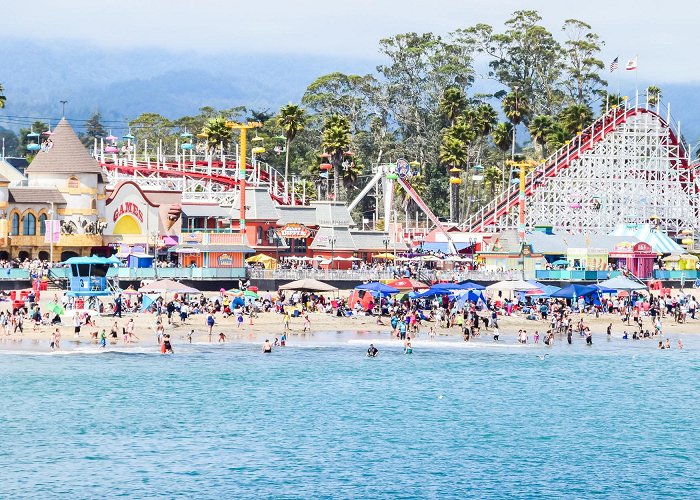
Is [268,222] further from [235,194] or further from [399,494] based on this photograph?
[399,494]

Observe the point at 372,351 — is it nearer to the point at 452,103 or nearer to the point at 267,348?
the point at 267,348

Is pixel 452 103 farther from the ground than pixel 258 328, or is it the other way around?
pixel 452 103

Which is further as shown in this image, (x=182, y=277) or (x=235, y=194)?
(x=235, y=194)

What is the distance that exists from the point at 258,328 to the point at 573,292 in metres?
18.8

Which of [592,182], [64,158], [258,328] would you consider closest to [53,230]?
[64,158]

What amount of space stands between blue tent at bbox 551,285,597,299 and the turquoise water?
9.26 m

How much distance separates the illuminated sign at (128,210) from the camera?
285ft

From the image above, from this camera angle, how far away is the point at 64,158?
86125mm

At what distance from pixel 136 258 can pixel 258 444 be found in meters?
41.2

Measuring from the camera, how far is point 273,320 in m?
67.2

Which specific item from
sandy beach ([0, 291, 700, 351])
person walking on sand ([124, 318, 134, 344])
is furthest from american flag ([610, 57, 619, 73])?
person walking on sand ([124, 318, 134, 344])

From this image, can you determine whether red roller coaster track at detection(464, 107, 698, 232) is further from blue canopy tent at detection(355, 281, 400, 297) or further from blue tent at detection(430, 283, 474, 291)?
blue canopy tent at detection(355, 281, 400, 297)

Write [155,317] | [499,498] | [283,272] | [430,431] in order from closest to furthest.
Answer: [499,498] < [430,431] < [155,317] < [283,272]

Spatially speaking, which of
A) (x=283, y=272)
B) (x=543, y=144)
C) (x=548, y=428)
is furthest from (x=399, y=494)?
(x=543, y=144)
